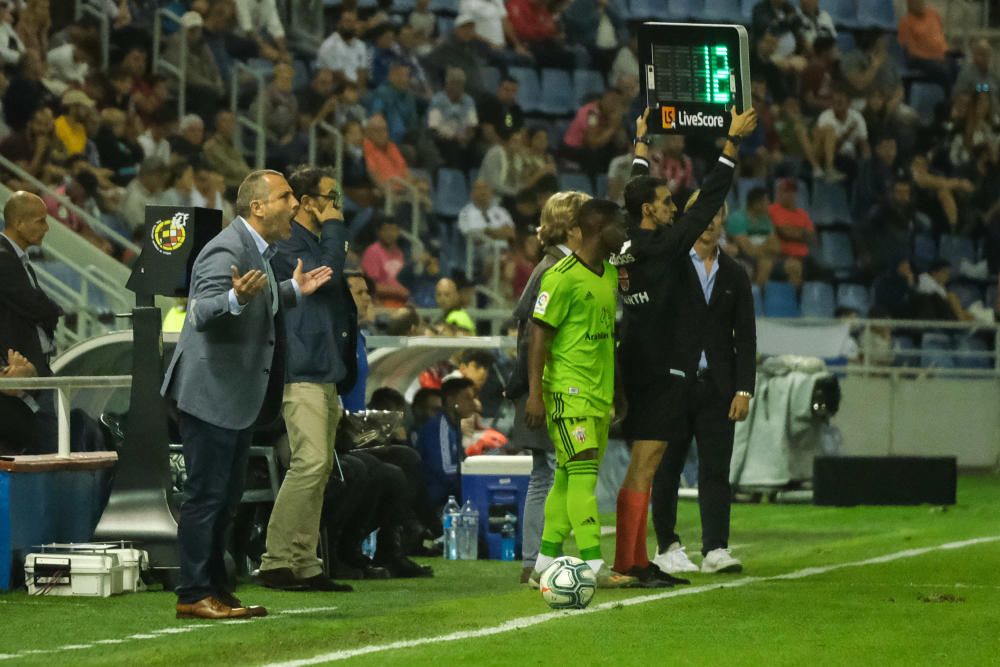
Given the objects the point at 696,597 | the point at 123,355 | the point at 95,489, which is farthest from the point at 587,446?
the point at 123,355

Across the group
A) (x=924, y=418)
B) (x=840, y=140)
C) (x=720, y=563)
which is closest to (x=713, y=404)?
(x=720, y=563)

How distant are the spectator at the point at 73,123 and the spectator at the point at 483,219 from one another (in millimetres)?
4987

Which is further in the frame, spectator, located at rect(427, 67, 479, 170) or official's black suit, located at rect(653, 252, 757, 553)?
spectator, located at rect(427, 67, 479, 170)

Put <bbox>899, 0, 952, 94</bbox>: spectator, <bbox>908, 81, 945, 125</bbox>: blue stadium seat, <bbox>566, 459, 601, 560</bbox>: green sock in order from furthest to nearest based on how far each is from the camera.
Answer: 1. <bbox>899, 0, 952, 94</bbox>: spectator
2. <bbox>908, 81, 945, 125</bbox>: blue stadium seat
3. <bbox>566, 459, 601, 560</bbox>: green sock

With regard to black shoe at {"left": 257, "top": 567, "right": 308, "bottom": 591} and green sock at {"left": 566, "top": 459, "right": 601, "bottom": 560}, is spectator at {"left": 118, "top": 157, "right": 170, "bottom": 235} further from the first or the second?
green sock at {"left": 566, "top": 459, "right": 601, "bottom": 560}

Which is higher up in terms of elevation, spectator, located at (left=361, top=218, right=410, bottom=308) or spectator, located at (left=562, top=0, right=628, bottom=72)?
spectator, located at (left=562, top=0, right=628, bottom=72)

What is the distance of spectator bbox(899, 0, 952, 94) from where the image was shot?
26672mm

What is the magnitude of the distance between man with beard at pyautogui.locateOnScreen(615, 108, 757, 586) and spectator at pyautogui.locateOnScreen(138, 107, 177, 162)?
30.1ft

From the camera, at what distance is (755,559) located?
11773mm

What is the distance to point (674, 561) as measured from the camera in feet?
35.2

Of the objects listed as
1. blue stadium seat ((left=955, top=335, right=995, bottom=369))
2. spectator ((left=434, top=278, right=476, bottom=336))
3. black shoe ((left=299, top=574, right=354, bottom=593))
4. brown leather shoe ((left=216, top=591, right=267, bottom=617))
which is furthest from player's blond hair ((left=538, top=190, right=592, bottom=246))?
blue stadium seat ((left=955, top=335, right=995, bottom=369))

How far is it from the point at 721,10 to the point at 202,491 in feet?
61.8

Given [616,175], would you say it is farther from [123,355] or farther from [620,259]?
[620,259]

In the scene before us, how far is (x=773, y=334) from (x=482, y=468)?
26.2 feet
